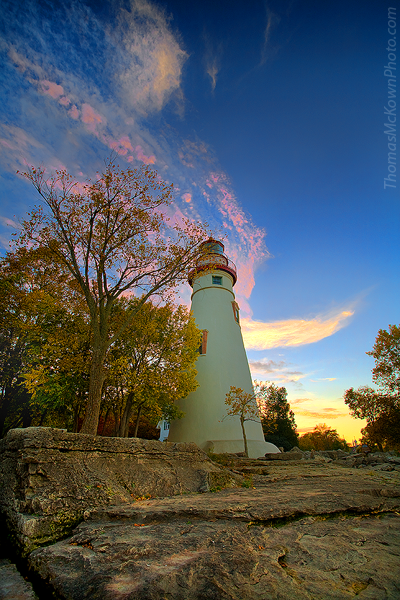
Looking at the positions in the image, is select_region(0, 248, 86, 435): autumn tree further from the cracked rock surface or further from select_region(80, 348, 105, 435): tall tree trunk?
the cracked rock surface

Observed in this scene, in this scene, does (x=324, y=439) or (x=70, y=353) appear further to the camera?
(x=324, y=439)

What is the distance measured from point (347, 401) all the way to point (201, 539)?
2784cm

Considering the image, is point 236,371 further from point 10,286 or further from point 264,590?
point 264,590

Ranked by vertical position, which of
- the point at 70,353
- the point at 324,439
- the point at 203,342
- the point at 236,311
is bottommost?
the point at 324,439

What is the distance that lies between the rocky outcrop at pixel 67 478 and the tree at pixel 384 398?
23367 millimetres

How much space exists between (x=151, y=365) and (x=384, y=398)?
67.8ft

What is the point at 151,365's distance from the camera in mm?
15562

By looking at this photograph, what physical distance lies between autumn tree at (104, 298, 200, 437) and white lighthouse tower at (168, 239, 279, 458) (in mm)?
1361

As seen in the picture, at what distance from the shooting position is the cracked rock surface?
6.61 ft

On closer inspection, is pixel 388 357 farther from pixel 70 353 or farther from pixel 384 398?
pixel 70 353

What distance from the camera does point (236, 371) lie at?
1781 centimetres

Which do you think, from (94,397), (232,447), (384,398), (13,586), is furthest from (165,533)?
(384,398)

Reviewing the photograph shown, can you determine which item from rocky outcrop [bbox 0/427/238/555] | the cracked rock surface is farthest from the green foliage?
the cracked rock surface

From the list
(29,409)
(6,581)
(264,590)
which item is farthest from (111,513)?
(29,409)
